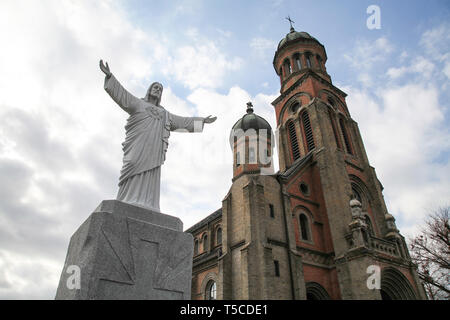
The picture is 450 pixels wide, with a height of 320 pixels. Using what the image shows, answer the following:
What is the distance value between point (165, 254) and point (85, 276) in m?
0.92

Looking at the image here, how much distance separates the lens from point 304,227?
17.3 meters

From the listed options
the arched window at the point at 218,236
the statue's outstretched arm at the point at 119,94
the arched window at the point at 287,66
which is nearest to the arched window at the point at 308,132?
the arched window at the point at 287,66

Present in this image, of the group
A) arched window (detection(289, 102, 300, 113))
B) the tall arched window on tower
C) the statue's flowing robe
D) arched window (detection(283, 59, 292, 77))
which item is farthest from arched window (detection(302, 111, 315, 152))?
the statue's flowing robe

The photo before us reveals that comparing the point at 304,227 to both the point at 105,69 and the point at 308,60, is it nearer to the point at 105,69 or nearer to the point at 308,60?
the point at 105,69

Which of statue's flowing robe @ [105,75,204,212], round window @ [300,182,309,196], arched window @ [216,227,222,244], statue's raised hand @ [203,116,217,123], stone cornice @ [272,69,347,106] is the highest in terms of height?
stone cornice @ [272,69,347,106]

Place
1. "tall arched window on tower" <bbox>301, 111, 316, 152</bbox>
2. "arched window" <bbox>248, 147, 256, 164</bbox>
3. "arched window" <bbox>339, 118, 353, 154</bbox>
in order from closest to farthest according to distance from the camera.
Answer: "arched window" <bbox>248, 147, 256, 164</bbox>, "tall arched window on tower" <bbox>301, 111, 316, 152</bbox>, "arched window" <bbox>339, 118, 353, 154</bbox>

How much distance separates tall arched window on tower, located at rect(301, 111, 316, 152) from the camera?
71.9 ft

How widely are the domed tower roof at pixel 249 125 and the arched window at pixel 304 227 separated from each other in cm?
671

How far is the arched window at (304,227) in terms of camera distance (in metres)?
16.9

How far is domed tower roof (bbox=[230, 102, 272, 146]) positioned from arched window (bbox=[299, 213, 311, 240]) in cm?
671

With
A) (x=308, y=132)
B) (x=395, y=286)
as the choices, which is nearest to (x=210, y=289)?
(x=395, y=286)

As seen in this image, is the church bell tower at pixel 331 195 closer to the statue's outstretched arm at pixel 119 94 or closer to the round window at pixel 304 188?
the round window at pixel 304 188

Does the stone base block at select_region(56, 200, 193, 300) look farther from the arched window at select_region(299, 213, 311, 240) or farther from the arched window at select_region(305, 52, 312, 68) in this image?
the arched window at select_region(305, 52, 312, 68)
